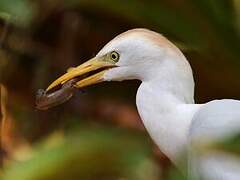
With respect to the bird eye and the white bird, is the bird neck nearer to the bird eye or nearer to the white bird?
the white bird

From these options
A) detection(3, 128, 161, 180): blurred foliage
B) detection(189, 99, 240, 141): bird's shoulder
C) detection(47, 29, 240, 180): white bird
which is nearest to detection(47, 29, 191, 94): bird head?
detection(47, 29, 240, 180): white bird

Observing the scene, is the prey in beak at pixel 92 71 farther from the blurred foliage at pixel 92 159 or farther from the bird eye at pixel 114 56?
the blurred foliage at pixel 92 159

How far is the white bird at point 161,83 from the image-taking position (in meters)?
2.00

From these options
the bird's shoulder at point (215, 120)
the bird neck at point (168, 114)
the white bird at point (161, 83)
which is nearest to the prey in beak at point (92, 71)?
the white bird at point (161, 83)

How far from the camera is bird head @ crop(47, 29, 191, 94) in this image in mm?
2008

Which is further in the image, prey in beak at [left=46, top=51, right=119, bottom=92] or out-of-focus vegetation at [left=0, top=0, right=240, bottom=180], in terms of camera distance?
prey in beak at [left=46, top=51, right=119, bottom=92]

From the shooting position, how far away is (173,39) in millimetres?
2320

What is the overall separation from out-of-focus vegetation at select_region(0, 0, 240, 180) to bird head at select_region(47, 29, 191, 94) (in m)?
0.06

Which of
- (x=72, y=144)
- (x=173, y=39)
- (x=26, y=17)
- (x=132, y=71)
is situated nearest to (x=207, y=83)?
(x=173, y=39)

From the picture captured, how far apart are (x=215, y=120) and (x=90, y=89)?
65.9 inches

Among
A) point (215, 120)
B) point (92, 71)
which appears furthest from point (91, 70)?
point (215, 120)

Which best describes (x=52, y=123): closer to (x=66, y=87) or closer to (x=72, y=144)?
(x=66, y=87)

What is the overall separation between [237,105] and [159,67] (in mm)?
223

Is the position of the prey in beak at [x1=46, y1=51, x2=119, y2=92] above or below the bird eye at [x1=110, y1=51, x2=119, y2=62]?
below
